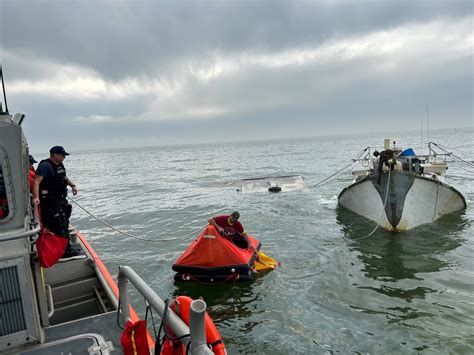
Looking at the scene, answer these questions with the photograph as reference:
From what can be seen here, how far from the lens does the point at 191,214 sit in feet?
62.8

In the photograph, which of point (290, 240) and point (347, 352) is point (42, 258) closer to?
point (347, 352)

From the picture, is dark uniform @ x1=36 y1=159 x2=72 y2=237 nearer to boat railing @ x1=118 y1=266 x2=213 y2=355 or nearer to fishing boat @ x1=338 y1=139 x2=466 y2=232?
boat railing @ x1=118 y1=266 x2=213 y2=355

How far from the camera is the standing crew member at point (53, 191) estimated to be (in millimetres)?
4703

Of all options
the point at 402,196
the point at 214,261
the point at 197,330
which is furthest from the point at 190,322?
the point at 402,196

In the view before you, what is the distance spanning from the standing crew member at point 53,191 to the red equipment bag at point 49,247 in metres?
0.19

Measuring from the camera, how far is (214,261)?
8.50 m

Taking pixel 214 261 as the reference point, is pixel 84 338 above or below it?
above

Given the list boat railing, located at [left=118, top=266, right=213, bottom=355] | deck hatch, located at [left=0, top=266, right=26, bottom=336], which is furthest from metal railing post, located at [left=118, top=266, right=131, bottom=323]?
deck hatch, located at [left=0, top=266, right=26, bottom=336]

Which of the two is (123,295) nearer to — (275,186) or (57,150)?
(57,150)

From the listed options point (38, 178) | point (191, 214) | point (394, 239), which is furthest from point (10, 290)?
point (191, 214)

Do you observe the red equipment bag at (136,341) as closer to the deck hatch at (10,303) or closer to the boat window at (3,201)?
the deck hatch at (10,303)

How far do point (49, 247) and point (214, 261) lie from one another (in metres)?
4.78

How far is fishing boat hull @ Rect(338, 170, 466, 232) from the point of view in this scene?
12.7 meters

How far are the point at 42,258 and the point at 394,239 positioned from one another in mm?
11572
